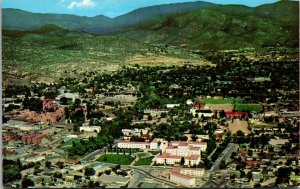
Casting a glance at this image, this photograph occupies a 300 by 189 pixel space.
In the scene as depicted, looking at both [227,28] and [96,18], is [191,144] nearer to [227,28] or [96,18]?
[96,18]

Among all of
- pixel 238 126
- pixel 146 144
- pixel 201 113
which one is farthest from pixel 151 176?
pixel 238 126

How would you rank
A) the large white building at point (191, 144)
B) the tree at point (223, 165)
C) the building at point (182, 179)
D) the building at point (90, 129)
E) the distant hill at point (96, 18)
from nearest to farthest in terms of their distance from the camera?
the building at point (182, 179), the tree at point (223, 165), the large white building at point (191, 144), the building at point (90, 129), the distant hill at point (96, 18)

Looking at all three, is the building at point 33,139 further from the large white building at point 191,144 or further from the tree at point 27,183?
the large white building at point 191,144

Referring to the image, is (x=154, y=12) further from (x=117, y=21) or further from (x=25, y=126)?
(x=25, y=126)

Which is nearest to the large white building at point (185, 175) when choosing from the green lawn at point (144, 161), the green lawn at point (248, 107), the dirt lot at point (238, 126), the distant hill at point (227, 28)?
the green lawn at point (144, 161)

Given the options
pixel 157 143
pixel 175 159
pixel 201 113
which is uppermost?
pixel 201 113

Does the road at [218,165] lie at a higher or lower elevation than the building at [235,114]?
lower
